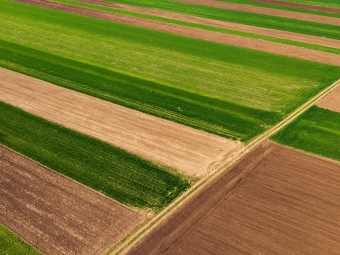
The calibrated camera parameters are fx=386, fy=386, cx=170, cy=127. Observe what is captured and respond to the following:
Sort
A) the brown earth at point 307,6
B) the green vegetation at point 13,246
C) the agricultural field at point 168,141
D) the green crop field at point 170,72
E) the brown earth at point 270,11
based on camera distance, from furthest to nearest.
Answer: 1. the brown earth at point 307,6
2. the brown earth at point 270,11
3. the green crop field at point 170,72
4. the agricultural field at point 168,141
5. the green vegetation at point 13,246

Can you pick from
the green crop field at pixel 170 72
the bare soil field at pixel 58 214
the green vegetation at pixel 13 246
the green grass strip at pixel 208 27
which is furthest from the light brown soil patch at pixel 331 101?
the green vegetation at pixel 13 246

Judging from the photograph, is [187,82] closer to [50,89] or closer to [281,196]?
[50,89]

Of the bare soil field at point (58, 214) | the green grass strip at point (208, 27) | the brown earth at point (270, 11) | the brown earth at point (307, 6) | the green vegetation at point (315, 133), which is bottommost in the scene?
the bare soil field at point (58, 214)

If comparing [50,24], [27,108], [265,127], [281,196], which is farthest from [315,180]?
[50,24]

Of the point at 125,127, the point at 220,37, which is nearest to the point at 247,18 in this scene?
the point at 220,37

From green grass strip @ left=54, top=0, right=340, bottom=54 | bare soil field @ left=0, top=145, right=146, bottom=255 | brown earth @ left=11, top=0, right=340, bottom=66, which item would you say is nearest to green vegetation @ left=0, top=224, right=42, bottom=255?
bare soil field @ left=0, top=145, right=146, bottom=255

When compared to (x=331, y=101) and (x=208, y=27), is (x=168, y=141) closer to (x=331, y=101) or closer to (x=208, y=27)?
(x=331, y=101)

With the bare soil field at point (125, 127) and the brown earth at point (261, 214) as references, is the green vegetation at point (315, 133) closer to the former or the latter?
the brown earth at point (261, 214)
